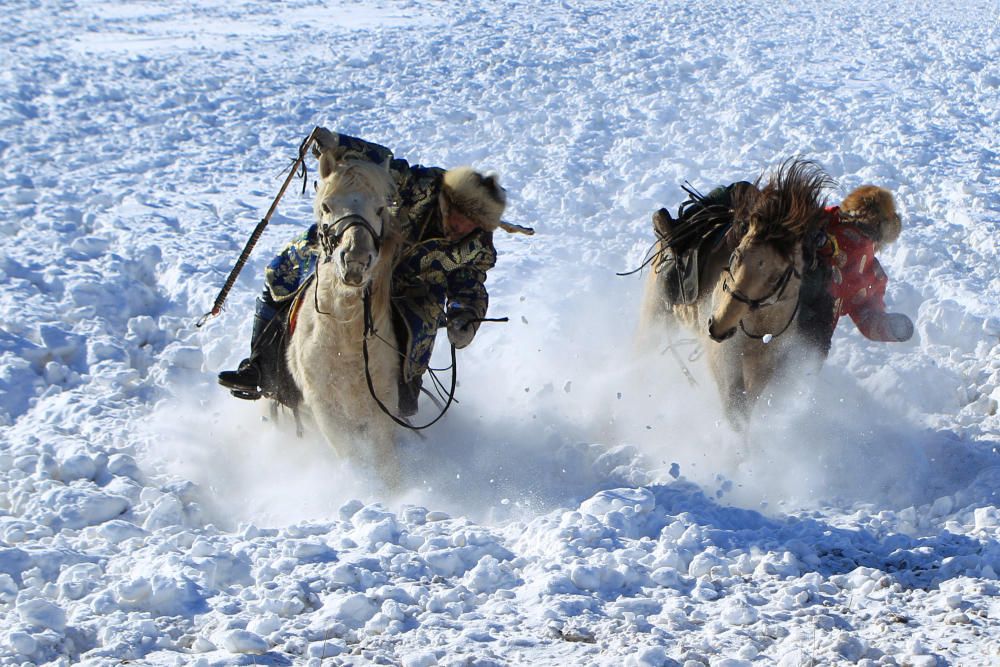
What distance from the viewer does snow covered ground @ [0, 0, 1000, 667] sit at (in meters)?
3.91

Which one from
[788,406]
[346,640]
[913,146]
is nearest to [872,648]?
[346,640]

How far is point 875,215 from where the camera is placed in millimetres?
6727

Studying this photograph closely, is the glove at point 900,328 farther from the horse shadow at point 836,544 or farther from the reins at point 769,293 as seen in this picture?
the horse shadow at point 836,544

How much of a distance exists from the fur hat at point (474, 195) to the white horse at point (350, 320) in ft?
2.52

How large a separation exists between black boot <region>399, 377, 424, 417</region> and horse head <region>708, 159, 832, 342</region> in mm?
1714

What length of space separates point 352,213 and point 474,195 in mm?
1286

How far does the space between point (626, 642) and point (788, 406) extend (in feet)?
10.9

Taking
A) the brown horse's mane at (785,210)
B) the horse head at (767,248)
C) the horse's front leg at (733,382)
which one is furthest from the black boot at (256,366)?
the brown horse's mane at (785,210)

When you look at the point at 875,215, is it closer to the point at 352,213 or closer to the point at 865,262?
the point at 865,262

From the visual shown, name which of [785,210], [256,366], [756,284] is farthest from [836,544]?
[256,366]

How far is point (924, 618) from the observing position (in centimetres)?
394

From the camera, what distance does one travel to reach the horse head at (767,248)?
572 centimetres

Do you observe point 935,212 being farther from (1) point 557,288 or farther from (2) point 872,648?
(2) point 872,648

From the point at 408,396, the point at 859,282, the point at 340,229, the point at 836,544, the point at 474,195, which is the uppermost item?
the point at 859,282
